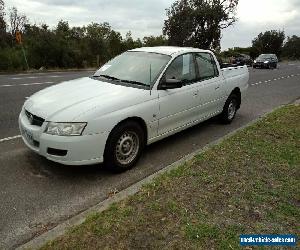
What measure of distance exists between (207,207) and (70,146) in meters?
1.79

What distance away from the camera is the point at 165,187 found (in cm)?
437

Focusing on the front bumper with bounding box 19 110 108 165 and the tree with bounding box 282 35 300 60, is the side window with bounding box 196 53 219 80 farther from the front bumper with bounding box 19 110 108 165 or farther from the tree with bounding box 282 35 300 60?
the tree with bounding box 282 35 300 60

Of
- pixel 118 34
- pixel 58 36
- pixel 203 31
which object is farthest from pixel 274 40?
pixel 58 36

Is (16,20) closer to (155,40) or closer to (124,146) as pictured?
(155,40)

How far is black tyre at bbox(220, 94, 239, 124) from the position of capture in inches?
302

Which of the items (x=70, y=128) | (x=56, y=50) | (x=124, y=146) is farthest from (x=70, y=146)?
(x=56, y=50)

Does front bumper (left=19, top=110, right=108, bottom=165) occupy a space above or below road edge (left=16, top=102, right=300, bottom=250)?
above

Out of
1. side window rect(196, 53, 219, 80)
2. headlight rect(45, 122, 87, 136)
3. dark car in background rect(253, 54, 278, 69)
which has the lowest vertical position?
dark car in background rect(253, 54, 278, 69)

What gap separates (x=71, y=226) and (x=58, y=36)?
83.8 ft

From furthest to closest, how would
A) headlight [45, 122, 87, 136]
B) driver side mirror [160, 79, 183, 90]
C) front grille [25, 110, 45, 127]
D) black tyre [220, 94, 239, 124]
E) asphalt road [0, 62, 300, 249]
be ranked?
black tyre [220, 94, 239, 124] < driver side mirror [160, 79, 183, 90] < front grille [25, 110, 45, 127] < headlight [45, 122, 87, 136] < asphalt road [0, 62, 300, 249]

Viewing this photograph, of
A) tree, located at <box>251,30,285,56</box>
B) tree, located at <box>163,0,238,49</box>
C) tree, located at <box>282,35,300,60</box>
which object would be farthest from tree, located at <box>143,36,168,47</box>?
tree, located at <box>282,35,300,60</box>

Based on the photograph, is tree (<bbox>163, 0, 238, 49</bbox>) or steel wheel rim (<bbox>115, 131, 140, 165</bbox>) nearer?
steel wheel rim (<bbox>115, 131, 140, 165</bbox>)

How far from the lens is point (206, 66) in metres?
6.82

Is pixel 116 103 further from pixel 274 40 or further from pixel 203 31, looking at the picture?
pixel 274 40
